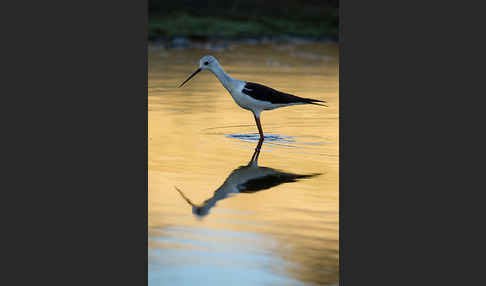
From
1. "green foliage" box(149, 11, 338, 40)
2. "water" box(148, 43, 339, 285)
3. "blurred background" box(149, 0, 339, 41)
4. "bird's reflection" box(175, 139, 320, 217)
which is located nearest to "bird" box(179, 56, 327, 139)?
"water" box(148, 43, 339, 285)

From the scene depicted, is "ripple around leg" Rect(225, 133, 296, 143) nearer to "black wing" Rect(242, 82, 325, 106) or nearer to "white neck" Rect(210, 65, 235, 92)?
"black wing" Rect(242, 82, 325, 106)

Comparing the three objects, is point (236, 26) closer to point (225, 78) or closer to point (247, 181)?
point (225, 78)

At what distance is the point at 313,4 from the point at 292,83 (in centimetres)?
480

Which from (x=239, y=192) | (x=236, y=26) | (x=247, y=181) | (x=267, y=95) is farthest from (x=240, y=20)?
(x=239, y=192)

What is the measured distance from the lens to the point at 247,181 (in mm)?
5367

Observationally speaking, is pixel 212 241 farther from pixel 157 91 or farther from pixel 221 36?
pixel 221 36

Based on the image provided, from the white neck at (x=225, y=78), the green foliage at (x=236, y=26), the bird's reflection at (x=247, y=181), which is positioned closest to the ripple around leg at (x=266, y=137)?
the white neck at (x=225, y=78)

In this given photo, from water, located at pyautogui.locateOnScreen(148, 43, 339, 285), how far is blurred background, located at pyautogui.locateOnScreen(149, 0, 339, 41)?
6.32 meters

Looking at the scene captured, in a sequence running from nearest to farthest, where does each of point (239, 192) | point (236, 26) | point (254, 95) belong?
point (239, 192) → point (254, 95) → point (236, 26)

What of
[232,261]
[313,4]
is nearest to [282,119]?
[232,261]

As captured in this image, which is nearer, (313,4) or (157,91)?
(157,91)

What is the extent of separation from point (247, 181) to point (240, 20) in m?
11.9

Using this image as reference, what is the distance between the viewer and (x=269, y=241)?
4.12 m

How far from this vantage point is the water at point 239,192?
12.3 ft
